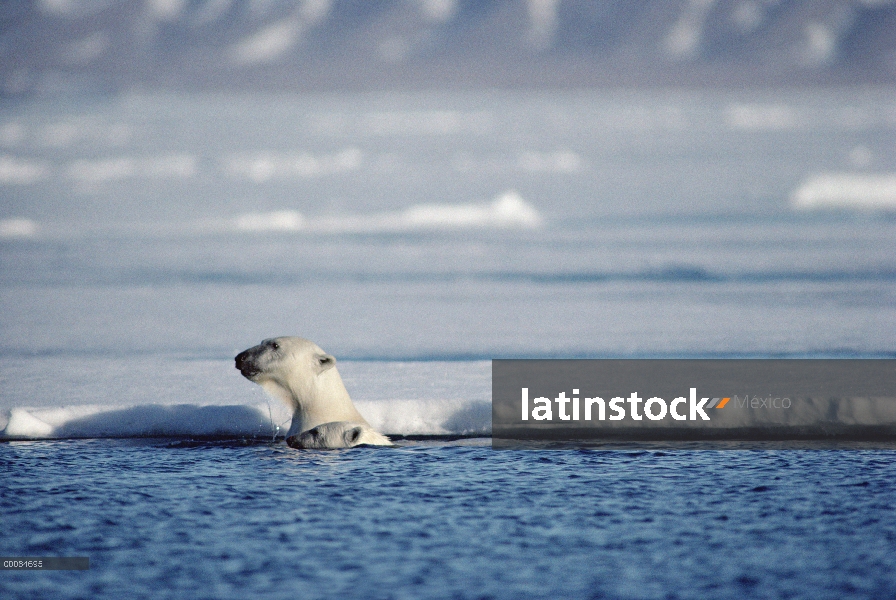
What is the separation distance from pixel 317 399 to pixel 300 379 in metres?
0.27

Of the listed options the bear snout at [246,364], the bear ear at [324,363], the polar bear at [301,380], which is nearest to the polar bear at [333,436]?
the polar bear at [301,380]

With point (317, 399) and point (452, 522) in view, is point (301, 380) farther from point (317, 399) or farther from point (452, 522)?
point (452, 522)

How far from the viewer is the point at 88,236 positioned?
41000mm

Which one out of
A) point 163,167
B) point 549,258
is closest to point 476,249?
point 549,258

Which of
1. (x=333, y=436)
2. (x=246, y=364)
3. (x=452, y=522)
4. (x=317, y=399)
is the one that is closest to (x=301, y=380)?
(x=317, y=399)

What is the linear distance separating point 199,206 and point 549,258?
21937mm

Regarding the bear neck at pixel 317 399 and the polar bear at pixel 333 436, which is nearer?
the polar bear at pixel 333 436

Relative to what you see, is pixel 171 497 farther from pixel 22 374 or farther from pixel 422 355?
pixel 422 355
